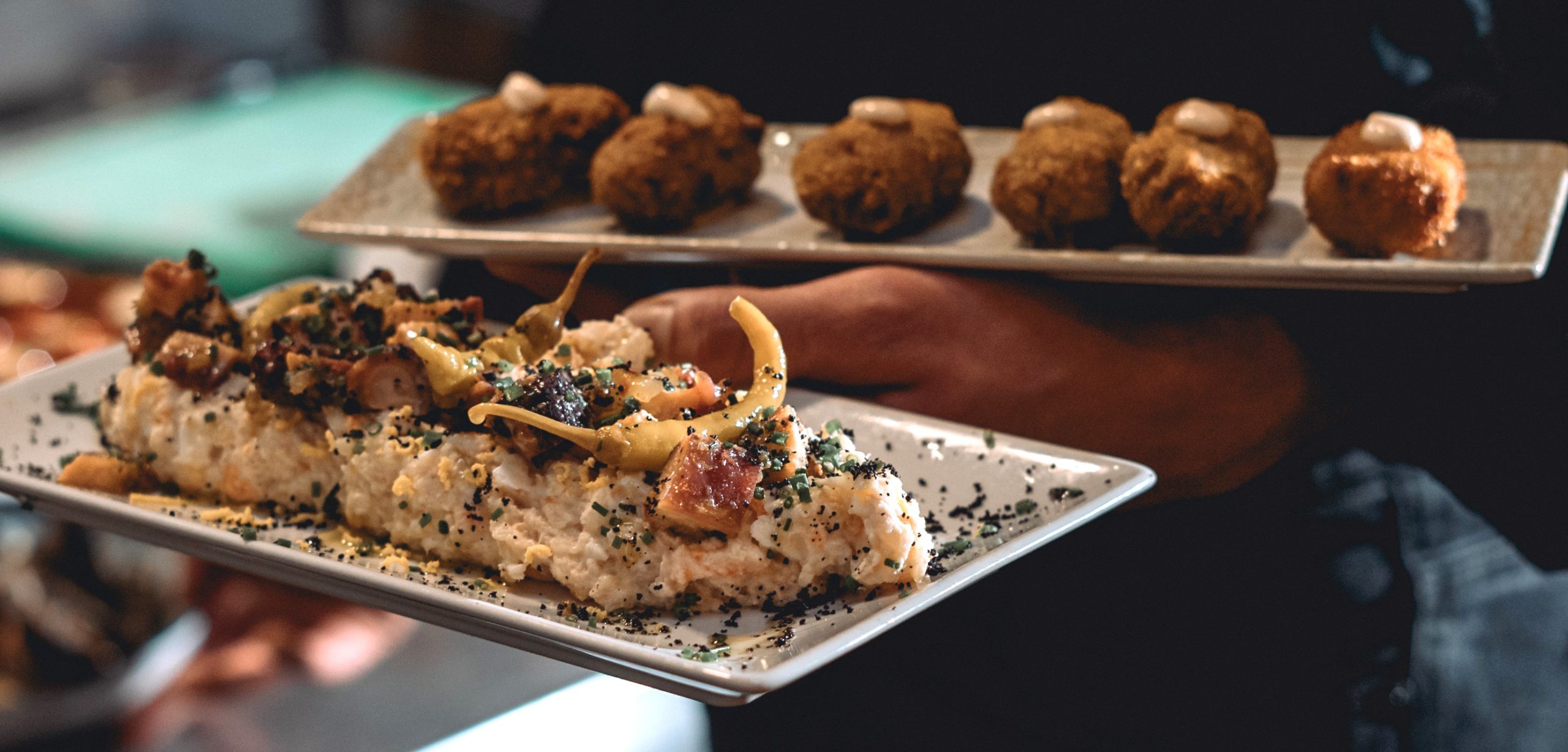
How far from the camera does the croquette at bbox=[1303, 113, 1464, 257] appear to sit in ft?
9.25

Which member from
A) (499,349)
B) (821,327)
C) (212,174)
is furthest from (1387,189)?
(212,174)

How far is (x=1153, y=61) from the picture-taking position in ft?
12.4

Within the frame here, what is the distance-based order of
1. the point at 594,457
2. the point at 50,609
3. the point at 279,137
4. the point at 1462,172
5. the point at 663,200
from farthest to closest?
1. the point at 279,137
2. the point at 50,609
3. the point at 663,200
4. the point at 1462,172
5. the point at 594,457

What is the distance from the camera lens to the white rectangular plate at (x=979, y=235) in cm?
269

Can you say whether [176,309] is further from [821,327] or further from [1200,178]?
[1200,178]

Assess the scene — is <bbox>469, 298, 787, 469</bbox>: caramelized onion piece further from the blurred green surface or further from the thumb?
the blurred green surface

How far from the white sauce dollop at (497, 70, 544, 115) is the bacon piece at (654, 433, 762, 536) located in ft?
7.22

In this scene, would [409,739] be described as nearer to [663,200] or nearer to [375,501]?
[375,501]

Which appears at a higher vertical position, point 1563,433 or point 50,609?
point 1563,433

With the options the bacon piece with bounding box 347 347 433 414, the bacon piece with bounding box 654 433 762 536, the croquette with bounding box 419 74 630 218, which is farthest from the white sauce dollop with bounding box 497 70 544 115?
the bacon piece with bounding box 654 433 762 536

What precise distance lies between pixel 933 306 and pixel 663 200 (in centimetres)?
100

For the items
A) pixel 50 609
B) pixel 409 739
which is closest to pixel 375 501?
pixel 409 739

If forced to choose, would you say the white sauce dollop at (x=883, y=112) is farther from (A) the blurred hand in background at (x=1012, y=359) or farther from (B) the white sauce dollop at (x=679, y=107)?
(A) the blurred hand in background at (x=1012, y=359)

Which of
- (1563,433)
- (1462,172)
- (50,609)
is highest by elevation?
(1462,172)
